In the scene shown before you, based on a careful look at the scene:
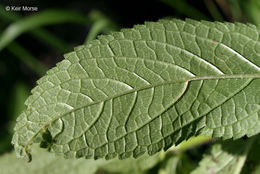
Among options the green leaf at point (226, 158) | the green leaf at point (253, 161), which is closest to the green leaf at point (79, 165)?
the green leaf at point (226, 158)

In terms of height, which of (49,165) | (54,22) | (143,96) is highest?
(54,22)

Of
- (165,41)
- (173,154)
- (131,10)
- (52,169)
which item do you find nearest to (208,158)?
(173,154)

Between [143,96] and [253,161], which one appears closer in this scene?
[143,96]

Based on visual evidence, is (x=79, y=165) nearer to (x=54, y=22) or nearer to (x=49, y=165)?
(x=49, y=165)

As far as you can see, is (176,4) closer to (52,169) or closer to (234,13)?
(234,13)

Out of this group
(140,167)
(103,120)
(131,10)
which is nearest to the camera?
(103,120)

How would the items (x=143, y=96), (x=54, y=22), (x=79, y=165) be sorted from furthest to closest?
(x=54, y=22) < (x=79, y=165) < (x=143, y=96)

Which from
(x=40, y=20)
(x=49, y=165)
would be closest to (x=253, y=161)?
(x=49, y=165)
